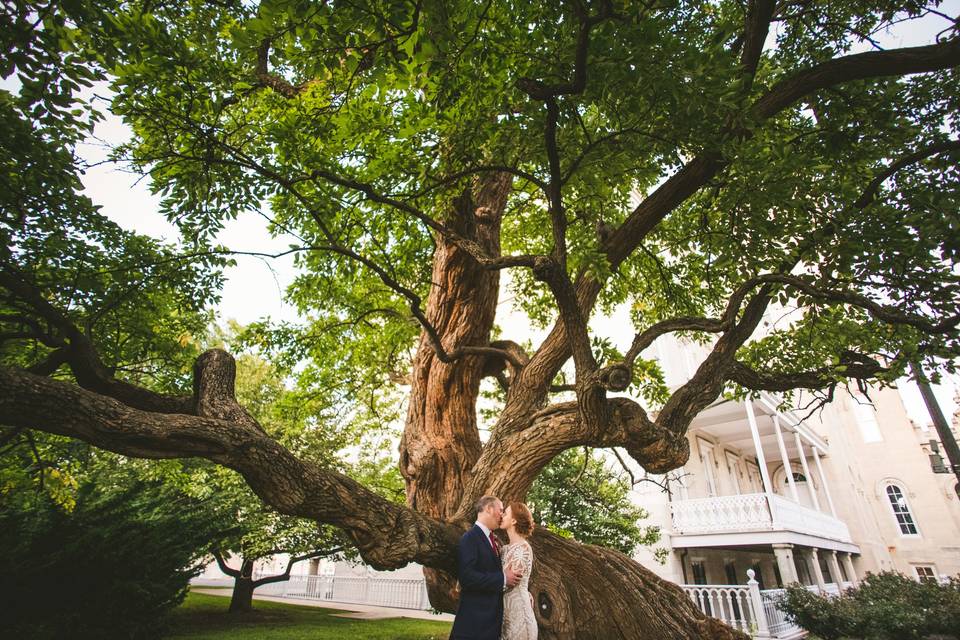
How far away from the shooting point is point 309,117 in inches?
215

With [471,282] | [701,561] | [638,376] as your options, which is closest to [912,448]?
[701,561]

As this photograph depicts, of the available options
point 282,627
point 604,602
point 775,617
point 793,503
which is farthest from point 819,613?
point 282,627

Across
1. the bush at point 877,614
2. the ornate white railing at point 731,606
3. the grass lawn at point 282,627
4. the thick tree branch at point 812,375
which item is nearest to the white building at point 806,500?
the bush at point 877,614

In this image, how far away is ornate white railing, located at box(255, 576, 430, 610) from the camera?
20266 mm

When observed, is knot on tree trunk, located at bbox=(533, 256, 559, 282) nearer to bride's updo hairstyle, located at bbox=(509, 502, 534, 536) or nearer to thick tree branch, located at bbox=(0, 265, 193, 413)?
bride's updo hairstyle, located at bbox=(509, 502, 534, 536)

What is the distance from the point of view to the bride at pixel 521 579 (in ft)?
13.1

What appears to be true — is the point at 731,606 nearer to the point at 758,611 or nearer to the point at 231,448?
the point at 758,611

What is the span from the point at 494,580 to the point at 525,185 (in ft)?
18.5

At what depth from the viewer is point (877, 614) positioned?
10930 mm

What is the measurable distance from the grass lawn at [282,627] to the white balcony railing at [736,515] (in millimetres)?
7712

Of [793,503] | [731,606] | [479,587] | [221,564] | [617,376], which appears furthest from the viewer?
[793,503]

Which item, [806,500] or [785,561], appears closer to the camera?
[785,561]

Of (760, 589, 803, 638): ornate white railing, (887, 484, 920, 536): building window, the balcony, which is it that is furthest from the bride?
(887, 484, 920, 536): building window

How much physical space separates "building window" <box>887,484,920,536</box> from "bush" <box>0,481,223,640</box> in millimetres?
36961
